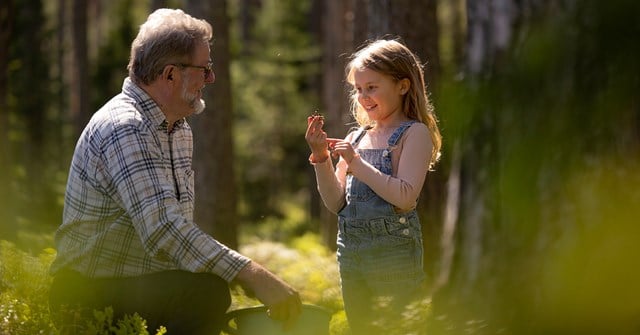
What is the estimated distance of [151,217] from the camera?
14.7ft

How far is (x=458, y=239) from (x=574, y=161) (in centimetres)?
60

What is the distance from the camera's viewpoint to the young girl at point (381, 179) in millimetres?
4684

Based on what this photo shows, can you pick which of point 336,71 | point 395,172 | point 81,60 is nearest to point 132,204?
point 395,172

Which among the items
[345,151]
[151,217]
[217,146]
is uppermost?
[345,151]

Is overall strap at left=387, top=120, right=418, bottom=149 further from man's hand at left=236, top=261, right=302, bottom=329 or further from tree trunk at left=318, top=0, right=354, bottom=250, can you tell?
tree trunk at left=318, top=0, right=354, bottom=250

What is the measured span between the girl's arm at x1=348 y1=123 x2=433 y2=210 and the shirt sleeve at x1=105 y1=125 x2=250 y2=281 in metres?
0.75

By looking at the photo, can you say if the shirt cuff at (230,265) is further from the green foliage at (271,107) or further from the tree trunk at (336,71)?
the green foliage at (271,107)

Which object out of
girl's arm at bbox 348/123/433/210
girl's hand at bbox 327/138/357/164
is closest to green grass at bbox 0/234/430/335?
girl's arm at bbox 348/123/433/210

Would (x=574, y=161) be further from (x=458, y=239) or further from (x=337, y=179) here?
(x=337, y=179)

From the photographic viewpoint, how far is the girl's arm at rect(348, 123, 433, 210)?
15.2 feet

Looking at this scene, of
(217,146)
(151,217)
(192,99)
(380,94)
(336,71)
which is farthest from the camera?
(336,71)

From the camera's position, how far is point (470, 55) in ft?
12.5

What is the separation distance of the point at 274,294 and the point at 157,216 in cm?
70

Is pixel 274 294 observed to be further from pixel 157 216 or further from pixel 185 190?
pixel 185 190
